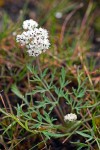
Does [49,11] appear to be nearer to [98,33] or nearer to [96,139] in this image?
[98,33]

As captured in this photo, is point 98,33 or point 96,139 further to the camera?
point 98,33

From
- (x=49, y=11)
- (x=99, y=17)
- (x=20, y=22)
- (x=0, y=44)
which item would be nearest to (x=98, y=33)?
(x=99, y=17)

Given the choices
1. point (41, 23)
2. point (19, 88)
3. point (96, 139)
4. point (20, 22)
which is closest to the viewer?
point (96, 139)

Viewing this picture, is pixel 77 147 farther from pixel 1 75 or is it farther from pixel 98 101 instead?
pixel 1 75

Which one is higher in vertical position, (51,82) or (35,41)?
(35,41)

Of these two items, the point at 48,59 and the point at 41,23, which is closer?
the point at 48,59

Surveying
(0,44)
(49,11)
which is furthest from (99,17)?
(0,44)

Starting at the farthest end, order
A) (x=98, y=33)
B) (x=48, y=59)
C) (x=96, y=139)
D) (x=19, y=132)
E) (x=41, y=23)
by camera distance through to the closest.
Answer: (x=98, y=33)
(x=41, y=23)
(x=48, y=59)
(x=19, y=132)
(x=96, y=139)

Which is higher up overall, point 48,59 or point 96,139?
point 48,59

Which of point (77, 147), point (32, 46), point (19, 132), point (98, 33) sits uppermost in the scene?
point (98, 33)
